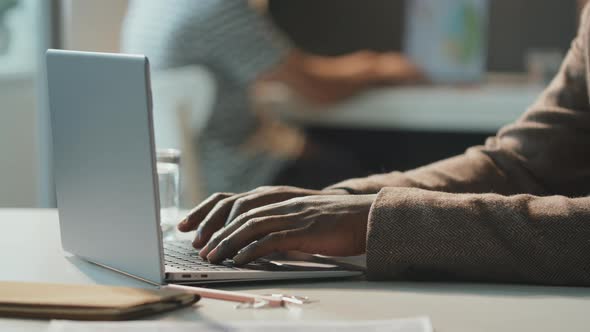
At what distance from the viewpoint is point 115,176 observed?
85 cm

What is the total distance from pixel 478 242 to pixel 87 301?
0.37m

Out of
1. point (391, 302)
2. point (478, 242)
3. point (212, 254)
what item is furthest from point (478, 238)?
point (212, 254)

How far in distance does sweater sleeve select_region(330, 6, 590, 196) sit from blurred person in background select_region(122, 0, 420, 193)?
6.19ft

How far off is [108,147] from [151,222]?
0.08 m

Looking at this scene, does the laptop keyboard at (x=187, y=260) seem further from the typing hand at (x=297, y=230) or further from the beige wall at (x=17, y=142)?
the beige wall at (x=17, y=142)

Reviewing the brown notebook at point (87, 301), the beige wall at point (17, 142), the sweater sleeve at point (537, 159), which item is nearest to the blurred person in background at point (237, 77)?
the beige wall at point (17, 142)

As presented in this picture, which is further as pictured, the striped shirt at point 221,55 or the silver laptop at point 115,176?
the striped shirt at point 221,55

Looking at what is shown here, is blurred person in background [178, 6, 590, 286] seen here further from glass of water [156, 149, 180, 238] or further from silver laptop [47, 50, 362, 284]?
glass of water [156, 149, 180, 238]

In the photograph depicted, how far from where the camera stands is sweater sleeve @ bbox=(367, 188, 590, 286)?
2.95 ft

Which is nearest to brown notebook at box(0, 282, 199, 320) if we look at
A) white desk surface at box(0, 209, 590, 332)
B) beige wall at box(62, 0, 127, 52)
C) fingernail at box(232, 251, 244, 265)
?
white desk surface at box(0, 209, 590, 332)

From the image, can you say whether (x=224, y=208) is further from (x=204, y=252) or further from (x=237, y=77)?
(x=237, y=77)

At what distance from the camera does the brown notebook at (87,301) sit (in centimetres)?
73

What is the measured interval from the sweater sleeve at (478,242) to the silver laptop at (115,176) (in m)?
0.06

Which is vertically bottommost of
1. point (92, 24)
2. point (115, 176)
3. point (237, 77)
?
point (237, 77)
